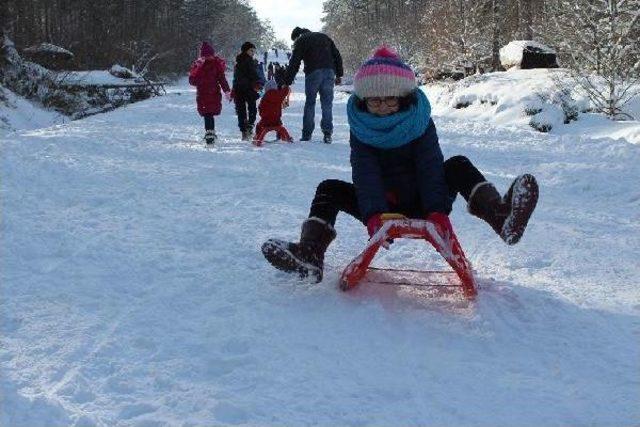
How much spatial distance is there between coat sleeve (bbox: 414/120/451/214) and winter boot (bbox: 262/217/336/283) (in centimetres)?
51

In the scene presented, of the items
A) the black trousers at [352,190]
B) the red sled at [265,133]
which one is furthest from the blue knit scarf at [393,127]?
the red sled at [265,133]

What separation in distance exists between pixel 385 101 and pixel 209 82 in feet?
20.0

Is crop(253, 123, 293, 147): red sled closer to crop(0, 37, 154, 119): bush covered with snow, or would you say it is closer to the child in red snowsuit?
the child in red snowsuit

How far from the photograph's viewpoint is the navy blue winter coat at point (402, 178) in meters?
2.75

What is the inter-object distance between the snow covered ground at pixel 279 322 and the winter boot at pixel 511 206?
317mm

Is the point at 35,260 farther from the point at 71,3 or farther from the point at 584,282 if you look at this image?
the point at 71,3

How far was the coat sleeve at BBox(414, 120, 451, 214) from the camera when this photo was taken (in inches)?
108

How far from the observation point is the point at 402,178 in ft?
9.50

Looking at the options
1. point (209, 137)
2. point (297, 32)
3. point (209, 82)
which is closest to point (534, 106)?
point (297, 32)

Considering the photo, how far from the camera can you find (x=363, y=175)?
281 centimetres

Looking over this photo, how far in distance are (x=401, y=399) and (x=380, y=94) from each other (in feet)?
5.05

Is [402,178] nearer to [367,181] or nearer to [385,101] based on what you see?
[367,181]

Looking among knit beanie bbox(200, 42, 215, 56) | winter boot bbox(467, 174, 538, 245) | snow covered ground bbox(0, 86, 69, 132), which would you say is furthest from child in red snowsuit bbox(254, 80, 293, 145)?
snow covered ground bbox(0, 86, 69, 132)

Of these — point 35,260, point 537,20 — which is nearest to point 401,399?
point 35,260
